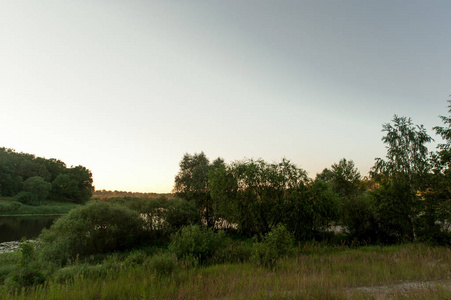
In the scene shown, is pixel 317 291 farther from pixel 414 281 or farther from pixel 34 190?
pixel 34 190

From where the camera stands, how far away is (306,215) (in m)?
21.8

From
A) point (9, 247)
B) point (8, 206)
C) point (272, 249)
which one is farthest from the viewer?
point (8, 206)

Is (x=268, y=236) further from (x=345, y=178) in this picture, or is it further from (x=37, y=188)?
(x=37, y=188)

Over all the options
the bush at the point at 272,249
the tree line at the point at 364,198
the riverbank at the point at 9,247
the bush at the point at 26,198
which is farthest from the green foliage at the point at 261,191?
the bush at the point at 26,198

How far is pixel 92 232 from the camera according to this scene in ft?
71.9

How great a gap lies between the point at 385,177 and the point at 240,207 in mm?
12917

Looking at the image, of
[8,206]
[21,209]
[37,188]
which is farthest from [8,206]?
[37,188]

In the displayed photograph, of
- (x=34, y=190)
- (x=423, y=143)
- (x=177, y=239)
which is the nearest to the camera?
(x=177, y=239)

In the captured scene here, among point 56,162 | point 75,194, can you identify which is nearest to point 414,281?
point 75,194

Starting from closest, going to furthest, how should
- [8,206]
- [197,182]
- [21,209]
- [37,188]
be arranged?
1. [197,182]
2. [8,206]
3. [21,209]
4. [37,188]

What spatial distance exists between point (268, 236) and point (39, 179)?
94.8 meters

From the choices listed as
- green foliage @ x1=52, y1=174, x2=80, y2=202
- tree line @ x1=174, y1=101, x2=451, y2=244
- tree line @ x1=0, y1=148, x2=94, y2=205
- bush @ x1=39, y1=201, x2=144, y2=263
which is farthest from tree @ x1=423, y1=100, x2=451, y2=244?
green foliage @ x1=52, y1=174, x2=80, y2=202

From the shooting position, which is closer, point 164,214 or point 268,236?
point 268,236

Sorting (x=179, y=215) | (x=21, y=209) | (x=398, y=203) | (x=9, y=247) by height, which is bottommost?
(x=9, y=247)
